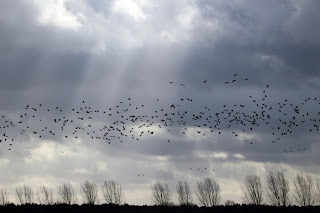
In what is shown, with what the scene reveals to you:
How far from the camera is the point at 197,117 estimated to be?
6056cm

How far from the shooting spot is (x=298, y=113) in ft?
182
